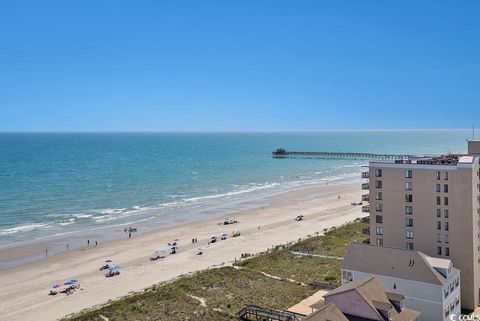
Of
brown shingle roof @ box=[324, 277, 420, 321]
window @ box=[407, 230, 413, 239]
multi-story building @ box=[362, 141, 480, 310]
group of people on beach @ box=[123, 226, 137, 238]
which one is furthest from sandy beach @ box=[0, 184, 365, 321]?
brown shingle roof @ box=[324, 277, 420, 321]

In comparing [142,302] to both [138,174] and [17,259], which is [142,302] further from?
[138,174]

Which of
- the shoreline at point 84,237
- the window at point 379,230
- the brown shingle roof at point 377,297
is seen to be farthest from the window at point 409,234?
the shoreline at point 84,237

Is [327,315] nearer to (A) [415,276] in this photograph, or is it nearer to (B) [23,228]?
(A) [415,276]

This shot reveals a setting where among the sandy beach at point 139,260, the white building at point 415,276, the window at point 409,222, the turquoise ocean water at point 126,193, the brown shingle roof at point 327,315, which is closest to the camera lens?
the brown shingle roof at point 327,315

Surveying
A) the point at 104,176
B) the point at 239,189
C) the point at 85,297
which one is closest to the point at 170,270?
the point at 85,297

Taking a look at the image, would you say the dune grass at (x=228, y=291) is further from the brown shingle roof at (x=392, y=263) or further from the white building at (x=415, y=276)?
the white building at (x=415, y=276)
